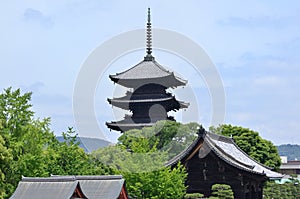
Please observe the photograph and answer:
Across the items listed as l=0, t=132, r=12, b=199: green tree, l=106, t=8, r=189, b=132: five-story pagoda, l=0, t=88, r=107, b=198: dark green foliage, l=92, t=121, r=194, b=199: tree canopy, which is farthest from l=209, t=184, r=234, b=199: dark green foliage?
l=106, t=8, r=189, b=132: five-story pagoda

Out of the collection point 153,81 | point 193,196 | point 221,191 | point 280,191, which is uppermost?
point 153,81

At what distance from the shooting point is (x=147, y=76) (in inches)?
Answer: 2660

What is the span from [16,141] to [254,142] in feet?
96.6

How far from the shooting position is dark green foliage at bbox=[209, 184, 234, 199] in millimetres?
44844

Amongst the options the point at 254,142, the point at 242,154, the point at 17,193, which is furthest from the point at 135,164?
the point at 254,142

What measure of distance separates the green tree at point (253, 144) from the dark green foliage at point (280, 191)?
10.5 feet

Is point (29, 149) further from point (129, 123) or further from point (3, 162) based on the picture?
point (129, 123)

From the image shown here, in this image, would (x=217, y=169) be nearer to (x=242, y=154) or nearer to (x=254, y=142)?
(x=242, y=154)

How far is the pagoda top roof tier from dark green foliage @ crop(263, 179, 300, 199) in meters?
15.1

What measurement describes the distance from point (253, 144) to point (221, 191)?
1958 centimetres

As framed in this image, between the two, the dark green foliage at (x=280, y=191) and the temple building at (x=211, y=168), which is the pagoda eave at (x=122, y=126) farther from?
the temple building at (x=211, y=168)

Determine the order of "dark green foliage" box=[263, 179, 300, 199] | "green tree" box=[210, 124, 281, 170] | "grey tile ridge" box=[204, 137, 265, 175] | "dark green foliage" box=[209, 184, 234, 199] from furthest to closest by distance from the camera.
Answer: "green tree" box=[210, 124, 281, 170], "dark green foliage" box=[263, 179, 300, 199], "grey tile ridge" box=[204, 137, 265, 175], "dark green foliage" box=[209, 184, 234, 199]

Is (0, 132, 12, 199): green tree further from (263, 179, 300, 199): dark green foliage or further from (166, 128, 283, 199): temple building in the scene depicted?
(263, 179, 300, 199): dark green foliage

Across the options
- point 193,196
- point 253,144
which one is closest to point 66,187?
point 193,196
